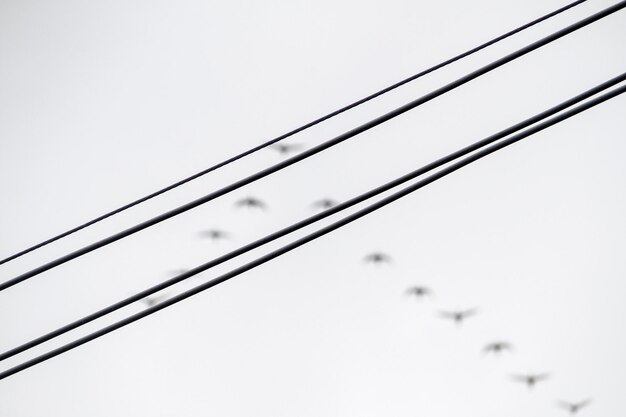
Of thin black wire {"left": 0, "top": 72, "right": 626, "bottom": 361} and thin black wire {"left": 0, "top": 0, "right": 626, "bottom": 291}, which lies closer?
thin black wire {"left": 0, "top": 72, "right": 626, "bottom": 361}

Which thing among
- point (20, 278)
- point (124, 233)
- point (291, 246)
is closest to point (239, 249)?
point (291, 246)

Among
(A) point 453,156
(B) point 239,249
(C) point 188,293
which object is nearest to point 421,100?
(A) point 453,156

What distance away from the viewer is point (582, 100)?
5035 millimetres

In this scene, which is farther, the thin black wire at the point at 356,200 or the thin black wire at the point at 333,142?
the thin black wire at the point at 333,142

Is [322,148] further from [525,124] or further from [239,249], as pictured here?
[525,124]

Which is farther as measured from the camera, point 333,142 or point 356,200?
point 333,142

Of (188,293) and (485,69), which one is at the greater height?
(485,69)

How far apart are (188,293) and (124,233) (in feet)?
1.66

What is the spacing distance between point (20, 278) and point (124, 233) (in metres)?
0.62

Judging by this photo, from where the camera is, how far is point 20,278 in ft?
16.9

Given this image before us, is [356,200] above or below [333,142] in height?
below

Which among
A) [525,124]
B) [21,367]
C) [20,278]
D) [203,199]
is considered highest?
[525,124]

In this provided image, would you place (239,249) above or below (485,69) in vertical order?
below

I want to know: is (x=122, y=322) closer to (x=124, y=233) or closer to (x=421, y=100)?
(x=124, y=233)
